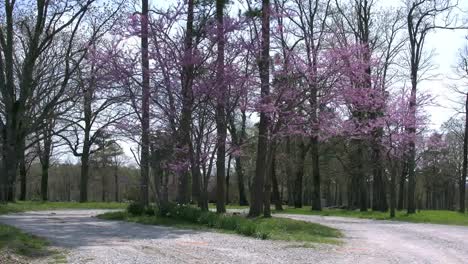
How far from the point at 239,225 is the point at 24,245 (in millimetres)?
6750

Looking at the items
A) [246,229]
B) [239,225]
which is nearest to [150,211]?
[239,225]

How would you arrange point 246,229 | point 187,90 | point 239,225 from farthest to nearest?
point 187,90, point 239,225, point 246,229

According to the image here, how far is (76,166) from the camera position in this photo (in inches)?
3029

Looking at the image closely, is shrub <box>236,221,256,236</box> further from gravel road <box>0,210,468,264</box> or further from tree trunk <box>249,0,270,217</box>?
tree trunk <box>249,0,270,217</box>

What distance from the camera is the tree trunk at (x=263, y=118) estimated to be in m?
21.5

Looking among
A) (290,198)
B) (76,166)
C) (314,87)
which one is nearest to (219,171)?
(314,87)

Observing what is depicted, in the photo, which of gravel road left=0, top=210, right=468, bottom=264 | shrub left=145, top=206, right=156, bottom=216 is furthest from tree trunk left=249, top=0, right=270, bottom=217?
gravel road left=0, top=210, right=468, bottom=264

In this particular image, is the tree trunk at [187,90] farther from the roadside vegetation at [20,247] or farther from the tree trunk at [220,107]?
the roadside vegetation at [20,247]

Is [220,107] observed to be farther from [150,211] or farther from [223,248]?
[223,248]

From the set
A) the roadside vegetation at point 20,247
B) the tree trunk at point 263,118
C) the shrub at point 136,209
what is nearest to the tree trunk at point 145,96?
the shrub at point 136,209

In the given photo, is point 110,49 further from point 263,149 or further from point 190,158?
point 263,149

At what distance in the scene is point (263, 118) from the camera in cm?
2216

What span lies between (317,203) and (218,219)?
21.5 metres

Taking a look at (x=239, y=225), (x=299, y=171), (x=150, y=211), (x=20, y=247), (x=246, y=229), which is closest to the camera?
(x=20, y=247)
